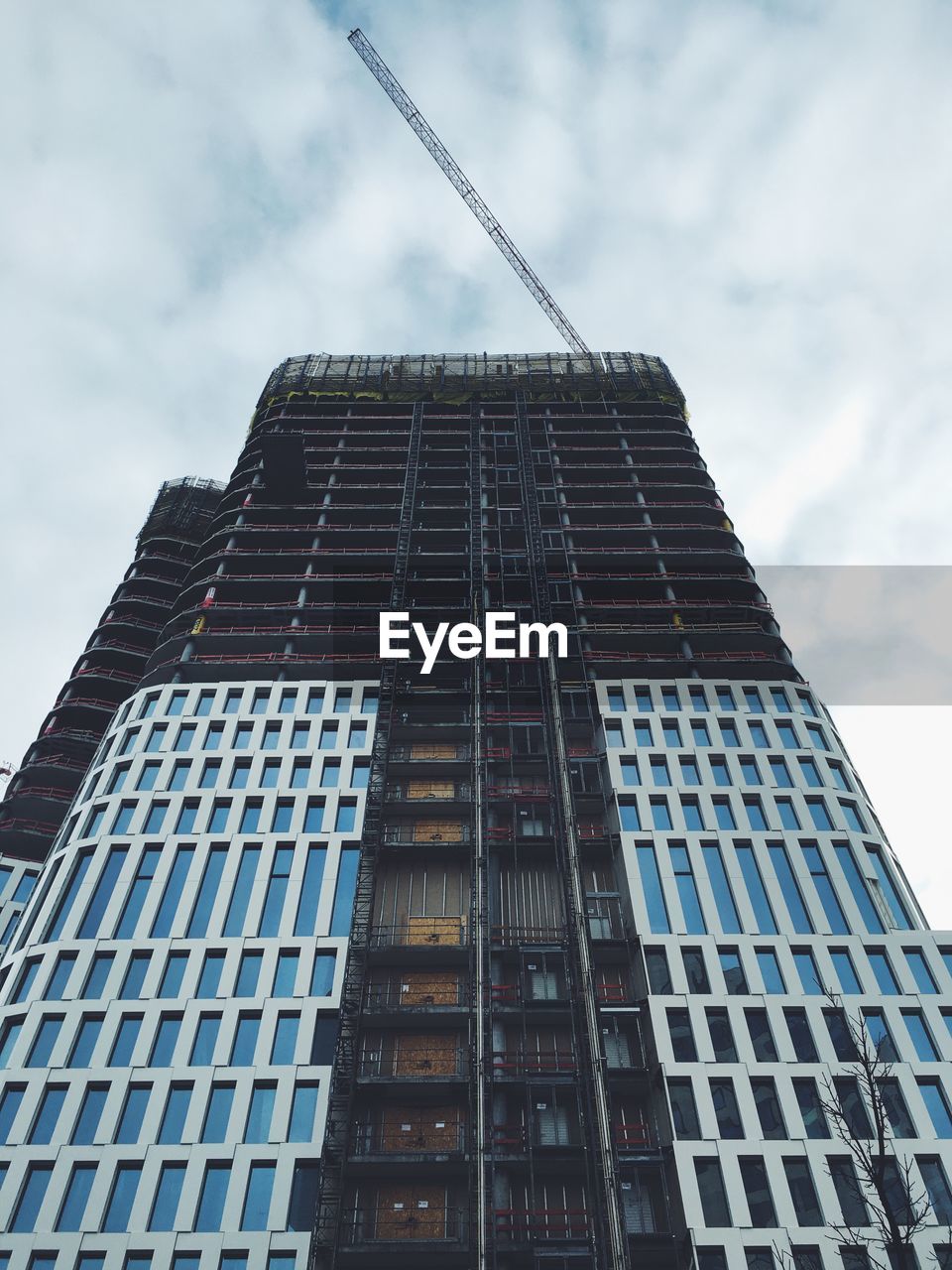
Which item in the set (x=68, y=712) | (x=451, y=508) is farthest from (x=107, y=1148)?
(x=451, y=508)

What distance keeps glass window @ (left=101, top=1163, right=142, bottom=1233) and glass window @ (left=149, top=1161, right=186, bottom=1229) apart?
30.8 inches

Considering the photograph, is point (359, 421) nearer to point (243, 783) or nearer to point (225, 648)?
point (225, 648)

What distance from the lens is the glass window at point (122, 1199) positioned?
Answer: 32844 millimetres

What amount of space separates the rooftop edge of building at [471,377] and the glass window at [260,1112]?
6327cm

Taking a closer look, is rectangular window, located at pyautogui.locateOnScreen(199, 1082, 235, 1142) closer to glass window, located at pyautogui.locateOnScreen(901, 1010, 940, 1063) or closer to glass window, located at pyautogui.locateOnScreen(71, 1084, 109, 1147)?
glass window, located at pyautogui.locateOnScreen(71, 1084, 109, 1147)

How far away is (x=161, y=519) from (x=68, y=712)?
74.2 feet

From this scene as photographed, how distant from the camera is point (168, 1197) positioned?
33656mm

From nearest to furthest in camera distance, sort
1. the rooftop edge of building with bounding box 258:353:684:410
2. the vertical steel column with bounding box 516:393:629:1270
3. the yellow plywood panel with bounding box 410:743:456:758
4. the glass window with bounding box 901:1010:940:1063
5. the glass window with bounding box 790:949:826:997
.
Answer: the vertical steel column with bounding box 516:393:629:1270
the glass window with bounding box 901:1010:940:1063
the glass window with bounding box 790:949:826:997
the yellow plywood panel with bounding box 410:743:456:758
the rooftop edge of building with bounding box 258:353:684:410

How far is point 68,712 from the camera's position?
206 ft

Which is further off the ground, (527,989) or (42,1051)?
(527,989)

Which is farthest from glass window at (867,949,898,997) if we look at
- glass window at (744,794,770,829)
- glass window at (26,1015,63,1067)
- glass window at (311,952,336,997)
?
glass window at (26,1015,63,1067)

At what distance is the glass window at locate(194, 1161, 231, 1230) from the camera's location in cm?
3303

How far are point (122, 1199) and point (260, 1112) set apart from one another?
5264mm

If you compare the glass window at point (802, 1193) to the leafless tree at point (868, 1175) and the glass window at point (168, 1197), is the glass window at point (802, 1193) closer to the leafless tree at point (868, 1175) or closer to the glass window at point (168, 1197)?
the leafless tree at point (868, 1175)
